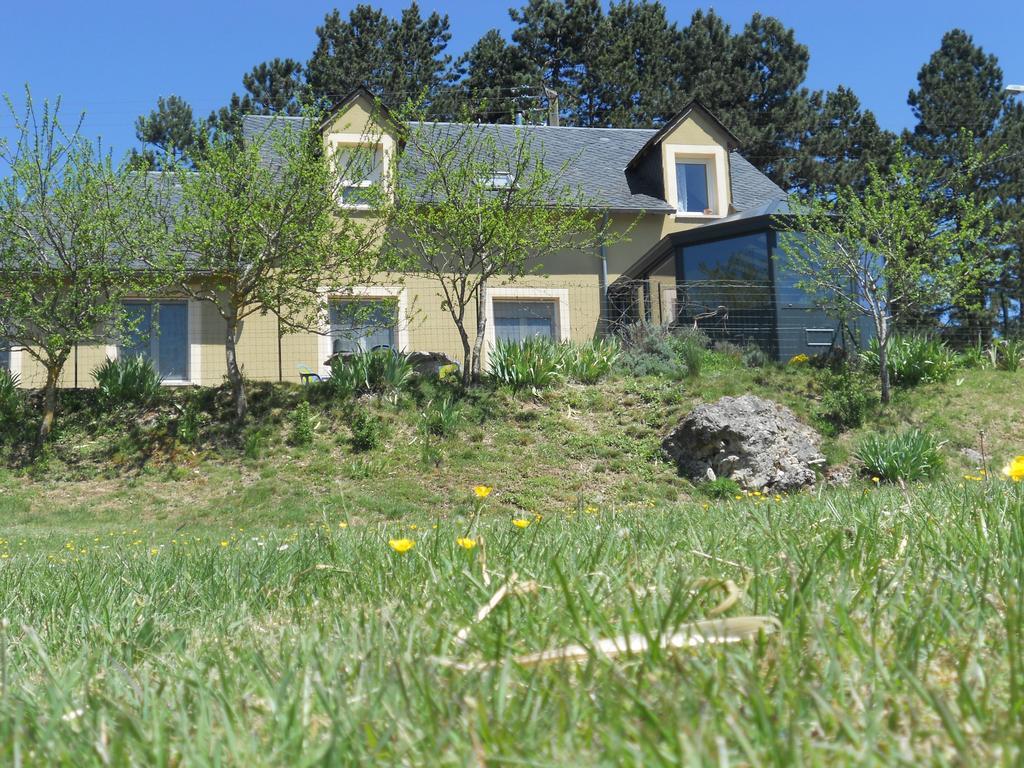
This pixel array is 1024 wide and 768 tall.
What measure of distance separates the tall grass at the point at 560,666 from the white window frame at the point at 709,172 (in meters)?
20.9

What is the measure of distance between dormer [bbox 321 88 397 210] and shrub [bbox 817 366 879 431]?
340 inches

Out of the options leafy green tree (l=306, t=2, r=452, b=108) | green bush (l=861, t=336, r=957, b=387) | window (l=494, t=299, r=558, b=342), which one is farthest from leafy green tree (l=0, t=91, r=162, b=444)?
leafy green tree (l=306, t=2, r=452, b=108)

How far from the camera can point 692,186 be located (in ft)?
76.7

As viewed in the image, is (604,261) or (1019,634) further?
(604,261)

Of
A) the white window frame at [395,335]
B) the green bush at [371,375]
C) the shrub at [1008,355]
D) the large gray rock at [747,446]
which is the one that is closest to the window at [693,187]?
the white window frame at [395,335]

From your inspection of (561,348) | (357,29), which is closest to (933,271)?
(561,348)

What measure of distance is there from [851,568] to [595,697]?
1022mm

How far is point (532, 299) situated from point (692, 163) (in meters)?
6.07

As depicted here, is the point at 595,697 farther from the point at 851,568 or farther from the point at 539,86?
the point at 539,86

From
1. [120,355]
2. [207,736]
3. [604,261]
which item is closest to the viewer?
[207,736]

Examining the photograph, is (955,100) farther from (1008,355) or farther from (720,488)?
(720,488)

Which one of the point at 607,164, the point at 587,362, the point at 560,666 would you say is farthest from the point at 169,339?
the point at 560,666

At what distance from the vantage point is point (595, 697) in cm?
130

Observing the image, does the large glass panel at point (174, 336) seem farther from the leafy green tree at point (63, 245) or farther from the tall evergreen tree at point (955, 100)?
the tall evergreen tree at point (955, 100)
